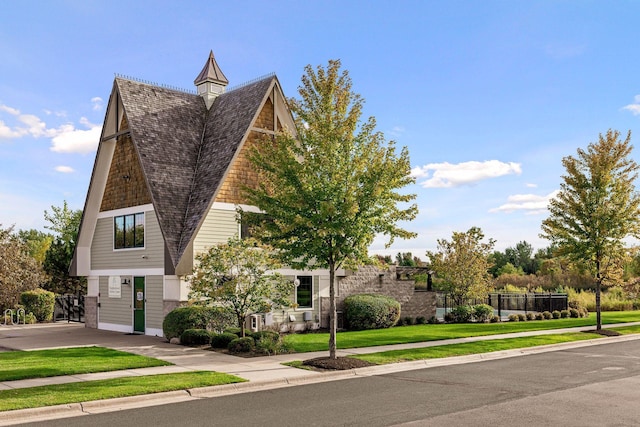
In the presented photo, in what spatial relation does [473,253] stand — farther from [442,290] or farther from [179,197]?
[179,197]

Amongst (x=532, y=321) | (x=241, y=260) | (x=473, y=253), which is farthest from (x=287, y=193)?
(x=532, y=321)

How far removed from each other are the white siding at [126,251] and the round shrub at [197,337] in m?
4.78

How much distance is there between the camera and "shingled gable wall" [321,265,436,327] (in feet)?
98.9

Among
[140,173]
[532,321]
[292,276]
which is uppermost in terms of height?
[140,173]

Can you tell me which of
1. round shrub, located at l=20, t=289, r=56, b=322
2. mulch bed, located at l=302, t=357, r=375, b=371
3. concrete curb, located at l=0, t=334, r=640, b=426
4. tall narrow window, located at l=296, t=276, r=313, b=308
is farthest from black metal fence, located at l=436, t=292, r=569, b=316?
round shrub, located at l=20, t=289, r=56, b=322

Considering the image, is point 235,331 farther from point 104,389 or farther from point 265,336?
point 104,389

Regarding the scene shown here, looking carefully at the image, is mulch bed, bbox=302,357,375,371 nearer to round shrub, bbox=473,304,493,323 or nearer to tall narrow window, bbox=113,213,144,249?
tall narrow window, bbox=113,213,144,249

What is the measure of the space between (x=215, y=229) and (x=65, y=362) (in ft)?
31.9

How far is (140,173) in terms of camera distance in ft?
91.2

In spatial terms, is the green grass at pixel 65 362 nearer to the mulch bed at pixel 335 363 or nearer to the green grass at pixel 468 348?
the mulch bed at pixel 335 363

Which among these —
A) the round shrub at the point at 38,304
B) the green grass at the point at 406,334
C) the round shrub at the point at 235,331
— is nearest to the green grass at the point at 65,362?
the round shrub at the point at 235,331

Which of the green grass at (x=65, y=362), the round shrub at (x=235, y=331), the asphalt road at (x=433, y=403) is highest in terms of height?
the round shrub at (x=235, y=331)

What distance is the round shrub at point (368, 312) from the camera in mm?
29281

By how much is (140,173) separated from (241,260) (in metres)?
8.61
